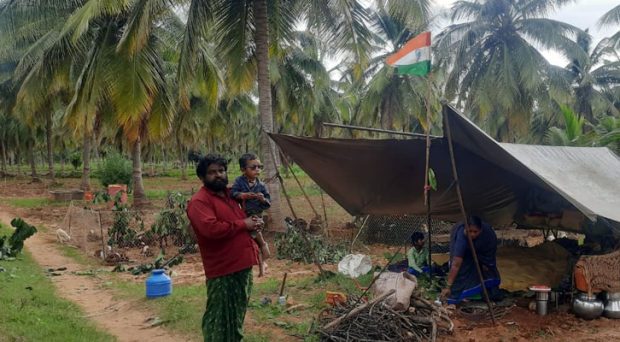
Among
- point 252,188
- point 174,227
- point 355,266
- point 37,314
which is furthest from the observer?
point 174,227

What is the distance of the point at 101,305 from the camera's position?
668 centimetres

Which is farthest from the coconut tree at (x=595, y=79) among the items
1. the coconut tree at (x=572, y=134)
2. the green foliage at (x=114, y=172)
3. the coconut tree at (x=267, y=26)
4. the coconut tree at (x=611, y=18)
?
the green foliage at (x=114, y=172)

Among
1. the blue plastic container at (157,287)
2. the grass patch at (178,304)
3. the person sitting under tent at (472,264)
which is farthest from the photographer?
the blue plastic container at (157,287)

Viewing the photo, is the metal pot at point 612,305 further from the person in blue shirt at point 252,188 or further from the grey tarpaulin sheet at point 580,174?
the person in blue shirt at point 252,188

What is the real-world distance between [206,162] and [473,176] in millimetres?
4838

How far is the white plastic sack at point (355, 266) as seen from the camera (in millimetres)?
7656

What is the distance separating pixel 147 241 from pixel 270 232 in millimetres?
2623

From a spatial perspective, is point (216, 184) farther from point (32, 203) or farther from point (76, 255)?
point (32, 203)

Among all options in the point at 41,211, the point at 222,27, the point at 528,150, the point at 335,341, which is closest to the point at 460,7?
the point at 222,27

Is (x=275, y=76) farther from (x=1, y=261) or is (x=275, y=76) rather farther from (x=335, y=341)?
(x=335, y=341)

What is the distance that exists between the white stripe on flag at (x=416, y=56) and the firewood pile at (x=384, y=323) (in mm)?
2449

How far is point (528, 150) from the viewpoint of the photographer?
627 centimetres

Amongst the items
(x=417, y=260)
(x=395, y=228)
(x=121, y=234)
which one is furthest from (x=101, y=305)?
(x=395, y=228)

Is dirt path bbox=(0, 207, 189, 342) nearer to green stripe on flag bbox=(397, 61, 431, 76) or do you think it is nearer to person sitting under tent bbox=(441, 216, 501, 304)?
person sitting under tent bbox=(441, 216, 501, 304)
